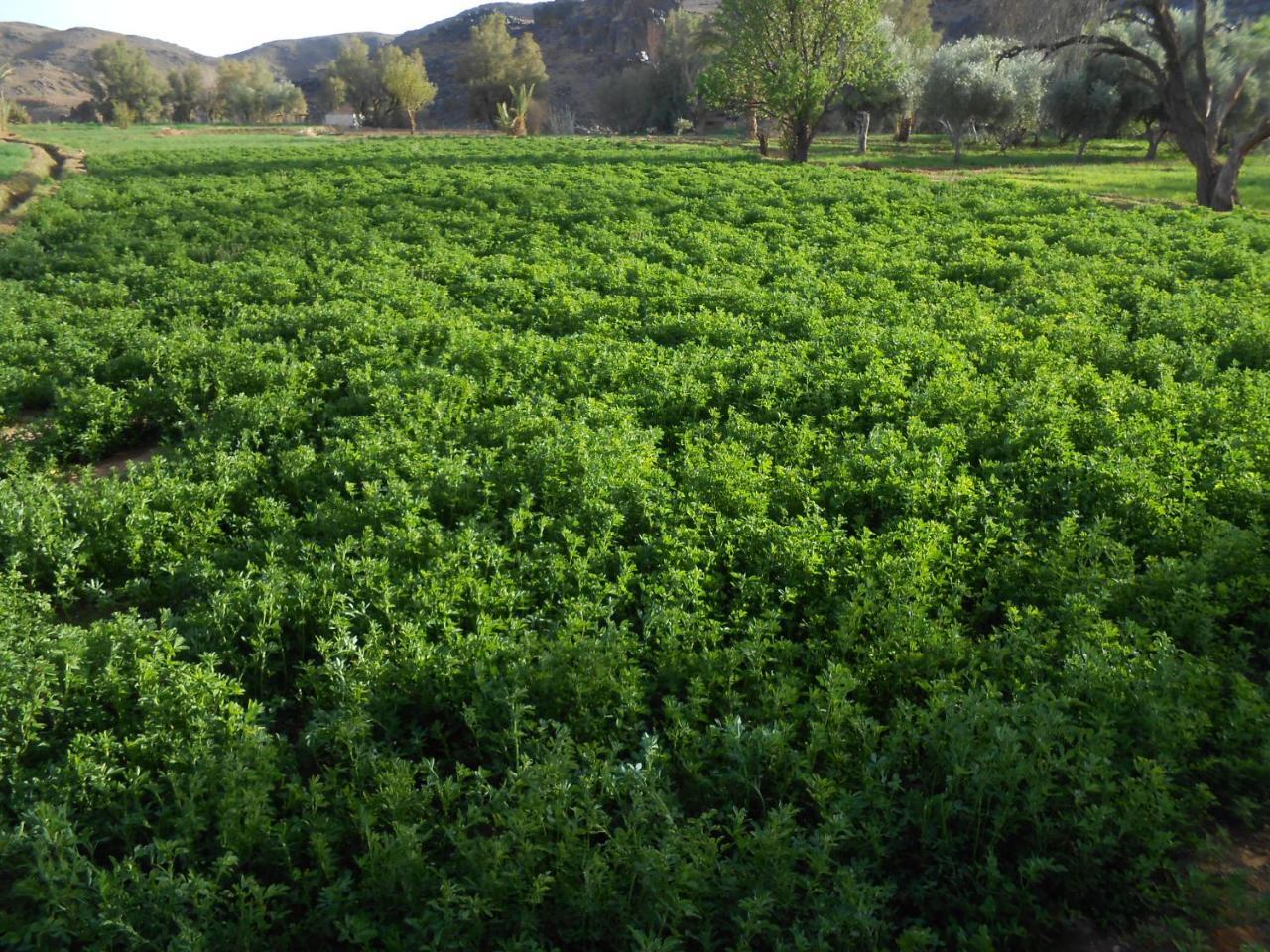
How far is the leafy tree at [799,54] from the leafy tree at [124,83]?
69.5 meters

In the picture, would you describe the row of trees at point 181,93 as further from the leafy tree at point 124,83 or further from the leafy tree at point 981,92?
the leafy tree at point 981,92

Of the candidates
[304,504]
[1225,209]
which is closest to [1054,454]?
[304,504]

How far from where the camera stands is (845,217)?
16.8m

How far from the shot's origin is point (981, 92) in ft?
115

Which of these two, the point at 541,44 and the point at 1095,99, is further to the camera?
the point at 541,44

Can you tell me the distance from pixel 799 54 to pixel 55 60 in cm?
15002

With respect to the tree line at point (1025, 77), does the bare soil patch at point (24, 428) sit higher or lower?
lower

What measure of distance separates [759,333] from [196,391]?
6741 mm

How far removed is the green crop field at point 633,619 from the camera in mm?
3611

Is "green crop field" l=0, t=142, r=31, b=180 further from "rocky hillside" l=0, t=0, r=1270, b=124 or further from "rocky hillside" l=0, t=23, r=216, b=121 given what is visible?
"rocky hillside" l=0, t=23, r=216, b=121

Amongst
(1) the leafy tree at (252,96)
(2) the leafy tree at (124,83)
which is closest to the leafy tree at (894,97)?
(1) the leafy tree at (252,96)

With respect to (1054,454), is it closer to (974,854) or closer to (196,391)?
(974,854)

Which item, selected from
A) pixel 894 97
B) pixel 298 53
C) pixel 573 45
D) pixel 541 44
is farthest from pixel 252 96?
pixel 298 53

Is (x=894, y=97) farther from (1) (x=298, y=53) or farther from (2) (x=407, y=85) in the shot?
(1) (x=298, y=53)
